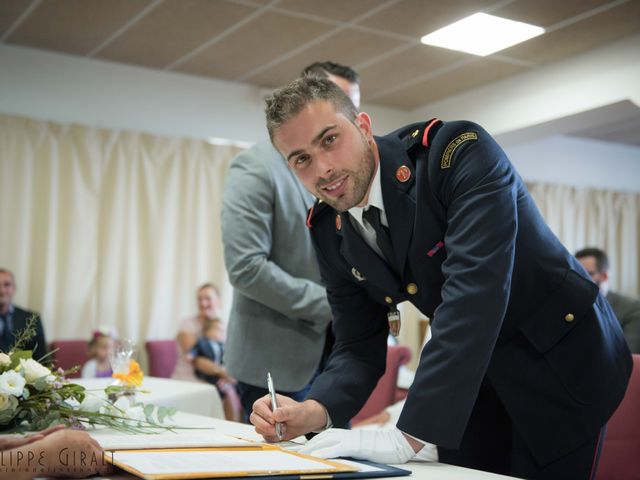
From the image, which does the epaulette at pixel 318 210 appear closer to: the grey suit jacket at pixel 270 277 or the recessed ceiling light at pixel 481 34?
the grey suit jacket at pixel 270 277

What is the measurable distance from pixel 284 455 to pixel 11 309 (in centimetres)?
492

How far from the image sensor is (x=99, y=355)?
5879 mm

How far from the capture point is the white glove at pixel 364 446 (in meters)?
1.29

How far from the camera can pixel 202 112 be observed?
6738mm

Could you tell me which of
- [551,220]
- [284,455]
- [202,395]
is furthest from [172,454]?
[551,220]

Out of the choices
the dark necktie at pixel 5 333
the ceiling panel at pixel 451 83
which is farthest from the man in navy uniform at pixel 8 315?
the ceiling panel at pixel 451 83

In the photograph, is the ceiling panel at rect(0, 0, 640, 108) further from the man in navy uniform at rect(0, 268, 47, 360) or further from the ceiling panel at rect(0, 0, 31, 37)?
the man in navy uniform at rect(0, 268, 47, 360)

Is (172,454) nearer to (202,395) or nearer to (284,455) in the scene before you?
(284,455)

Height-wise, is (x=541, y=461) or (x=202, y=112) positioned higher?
(x=202, y=112)

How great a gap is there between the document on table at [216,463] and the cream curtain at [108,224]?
16.9 ft

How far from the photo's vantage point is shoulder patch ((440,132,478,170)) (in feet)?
4.93

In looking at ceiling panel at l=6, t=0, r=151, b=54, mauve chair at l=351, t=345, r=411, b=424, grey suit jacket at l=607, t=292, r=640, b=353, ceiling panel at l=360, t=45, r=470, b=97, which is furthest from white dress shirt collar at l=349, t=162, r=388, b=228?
ceiling panel at l=360, t=45, r=470, b=97

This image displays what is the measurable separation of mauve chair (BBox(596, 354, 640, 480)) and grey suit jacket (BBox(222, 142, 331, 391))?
84cm

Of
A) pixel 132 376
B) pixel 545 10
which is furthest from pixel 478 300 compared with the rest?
pixel 545 10
